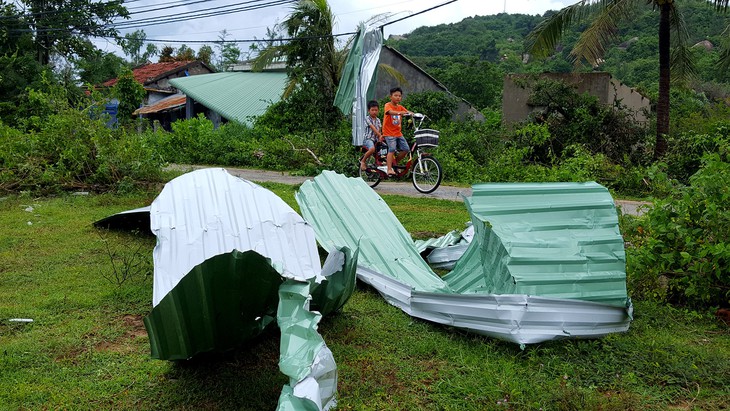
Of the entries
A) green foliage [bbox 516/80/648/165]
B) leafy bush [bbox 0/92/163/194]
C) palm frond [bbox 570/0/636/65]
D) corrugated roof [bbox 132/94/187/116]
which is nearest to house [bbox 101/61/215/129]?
corrugated roof [bbox 132/94/187/116]

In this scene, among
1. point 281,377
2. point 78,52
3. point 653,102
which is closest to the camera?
point 281,377

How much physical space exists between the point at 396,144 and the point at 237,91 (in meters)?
17.8

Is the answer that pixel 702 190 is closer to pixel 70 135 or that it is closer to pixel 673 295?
pixel 673 295

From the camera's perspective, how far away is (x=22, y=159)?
9.51 meters

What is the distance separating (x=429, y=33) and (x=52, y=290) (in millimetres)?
41891

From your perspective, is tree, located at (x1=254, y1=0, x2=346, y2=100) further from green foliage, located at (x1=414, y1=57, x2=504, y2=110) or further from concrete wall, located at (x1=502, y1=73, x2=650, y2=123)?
green foliage, located at (x1=414, y1=57, x2=504, y2=110)

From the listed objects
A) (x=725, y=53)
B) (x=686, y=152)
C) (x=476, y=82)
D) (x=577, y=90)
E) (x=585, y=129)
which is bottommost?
(x=686, y=152)

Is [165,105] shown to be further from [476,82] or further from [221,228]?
[221,228]

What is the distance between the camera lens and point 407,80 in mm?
26031

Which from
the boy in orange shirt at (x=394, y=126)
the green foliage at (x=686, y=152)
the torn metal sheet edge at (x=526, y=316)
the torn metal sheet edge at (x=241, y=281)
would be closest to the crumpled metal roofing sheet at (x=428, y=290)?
the torn metal sheet edge at (x=526, y=316)

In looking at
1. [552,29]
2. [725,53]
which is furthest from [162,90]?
[725,53]

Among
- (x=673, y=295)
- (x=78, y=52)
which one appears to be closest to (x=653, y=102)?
(x=673, y=295)

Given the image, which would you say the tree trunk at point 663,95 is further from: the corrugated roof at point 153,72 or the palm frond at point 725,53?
the corrugated roof at point 153,72

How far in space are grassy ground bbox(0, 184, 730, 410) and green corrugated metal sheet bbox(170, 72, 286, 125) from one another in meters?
17.6
